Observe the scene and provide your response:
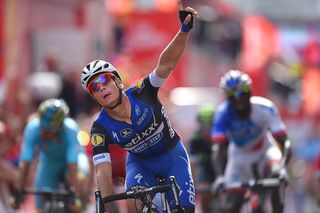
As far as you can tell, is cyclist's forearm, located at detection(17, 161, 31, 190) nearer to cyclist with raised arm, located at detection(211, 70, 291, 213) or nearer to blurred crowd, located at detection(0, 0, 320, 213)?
blurred crowd, located at detection(0, 0, 320, 213)

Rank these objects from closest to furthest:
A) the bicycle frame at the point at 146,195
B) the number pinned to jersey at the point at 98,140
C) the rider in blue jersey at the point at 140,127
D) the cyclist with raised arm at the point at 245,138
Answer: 1. the bicycle frame at the point at 146,195
2. the rider in blue jersey at the point at 140,127
3. the number pinned to jersey at the point at 98,140
4. the cyclist with raised arm at the point at 245,138

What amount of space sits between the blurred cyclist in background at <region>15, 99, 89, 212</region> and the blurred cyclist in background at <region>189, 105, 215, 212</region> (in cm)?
261

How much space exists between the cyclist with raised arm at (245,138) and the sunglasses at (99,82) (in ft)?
11.7

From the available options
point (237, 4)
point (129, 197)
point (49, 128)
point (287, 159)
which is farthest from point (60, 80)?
point (237, 4)

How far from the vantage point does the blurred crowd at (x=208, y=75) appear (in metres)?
21.2

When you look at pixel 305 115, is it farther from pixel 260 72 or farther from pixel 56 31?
pixel 56 31

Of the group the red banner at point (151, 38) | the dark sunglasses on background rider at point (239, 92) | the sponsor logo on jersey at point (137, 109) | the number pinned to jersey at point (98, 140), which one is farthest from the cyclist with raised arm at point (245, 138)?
the red banner at point (151, 38)

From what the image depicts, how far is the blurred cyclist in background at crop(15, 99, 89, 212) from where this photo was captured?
49.9ft

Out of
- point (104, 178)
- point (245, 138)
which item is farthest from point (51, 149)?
point (104, 178)

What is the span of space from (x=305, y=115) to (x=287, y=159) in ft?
40.9

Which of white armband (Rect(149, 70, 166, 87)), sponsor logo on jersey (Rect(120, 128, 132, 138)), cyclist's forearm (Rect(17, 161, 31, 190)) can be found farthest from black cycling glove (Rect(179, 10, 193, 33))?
cyclist's forearm (Rect(17, 161, 31, 190))

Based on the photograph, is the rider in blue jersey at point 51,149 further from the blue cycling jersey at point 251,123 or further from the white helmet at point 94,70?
the white helmet at point 94,70

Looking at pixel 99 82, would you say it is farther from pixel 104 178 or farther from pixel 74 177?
pixel 74 177

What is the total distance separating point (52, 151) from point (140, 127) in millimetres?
4122
